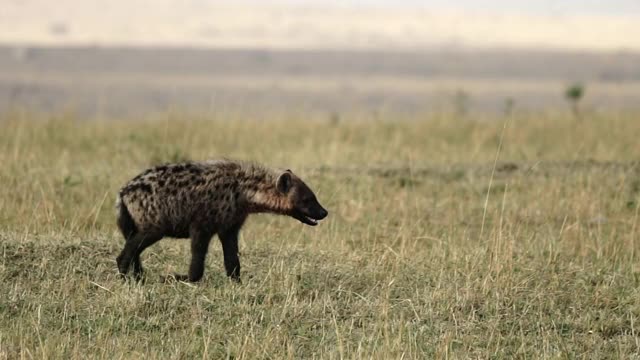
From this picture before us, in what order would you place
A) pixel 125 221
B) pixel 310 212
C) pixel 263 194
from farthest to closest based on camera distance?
pixel 310 212
pixel 263 194
pixel 125 221

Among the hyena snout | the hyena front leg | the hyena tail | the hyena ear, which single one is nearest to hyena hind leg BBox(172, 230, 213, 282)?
the hyena front leg

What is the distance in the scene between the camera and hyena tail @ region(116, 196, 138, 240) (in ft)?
27.5

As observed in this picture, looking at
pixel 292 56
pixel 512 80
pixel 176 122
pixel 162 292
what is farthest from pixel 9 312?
pixel 292 56

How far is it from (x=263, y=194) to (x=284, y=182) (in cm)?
16

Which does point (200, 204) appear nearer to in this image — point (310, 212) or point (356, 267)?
point (310, 212)

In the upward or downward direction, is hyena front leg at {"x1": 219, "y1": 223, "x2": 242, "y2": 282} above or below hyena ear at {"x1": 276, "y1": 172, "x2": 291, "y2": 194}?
below

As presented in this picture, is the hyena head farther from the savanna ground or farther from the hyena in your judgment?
the savanna ground

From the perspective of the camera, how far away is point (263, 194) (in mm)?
8742

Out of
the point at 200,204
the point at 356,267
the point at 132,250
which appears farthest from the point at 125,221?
the point at 356,267

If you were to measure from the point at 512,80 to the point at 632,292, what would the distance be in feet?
137

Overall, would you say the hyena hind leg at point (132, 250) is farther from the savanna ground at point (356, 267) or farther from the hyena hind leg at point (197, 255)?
the hyena hind leg at point (197, 255)

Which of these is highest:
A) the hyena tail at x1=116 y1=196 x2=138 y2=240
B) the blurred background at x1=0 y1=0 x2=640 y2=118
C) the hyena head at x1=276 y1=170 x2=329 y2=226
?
the hyena head at x1=276 y1=170 x2=329 y2=226

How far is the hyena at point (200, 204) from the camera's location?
830cm

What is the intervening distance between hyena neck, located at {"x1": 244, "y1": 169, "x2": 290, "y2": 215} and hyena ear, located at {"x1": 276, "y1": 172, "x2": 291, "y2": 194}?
34 millimetres
